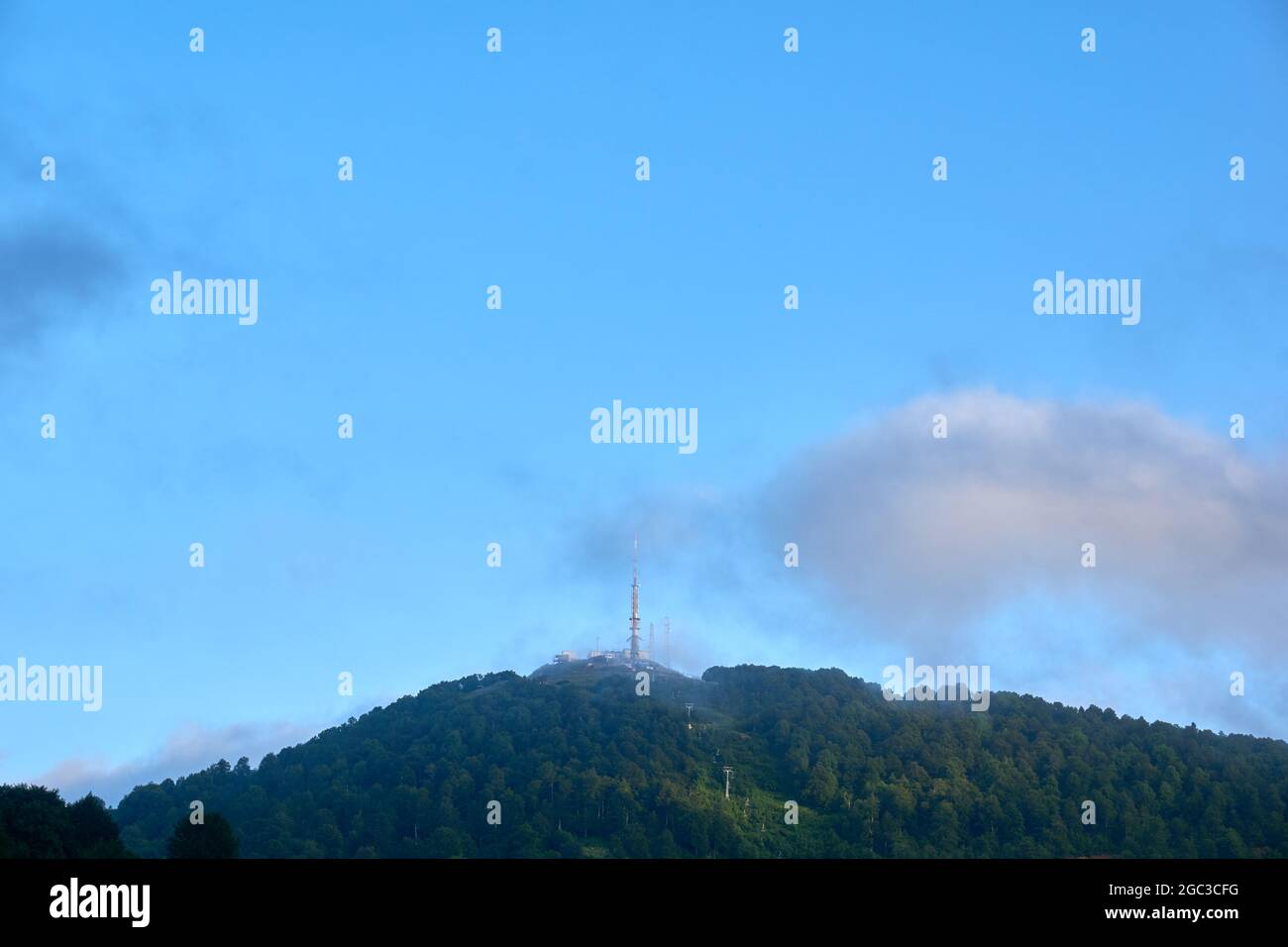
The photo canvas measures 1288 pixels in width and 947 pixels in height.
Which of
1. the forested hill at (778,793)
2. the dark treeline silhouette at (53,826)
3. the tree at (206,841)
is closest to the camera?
the dark treeline silhouette at (53,826)

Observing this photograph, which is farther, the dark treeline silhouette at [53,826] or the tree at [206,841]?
the tree at [206,841]

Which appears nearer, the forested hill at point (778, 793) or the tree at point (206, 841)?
the tree at point (206, 841)

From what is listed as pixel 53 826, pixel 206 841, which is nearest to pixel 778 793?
pixel 206 841

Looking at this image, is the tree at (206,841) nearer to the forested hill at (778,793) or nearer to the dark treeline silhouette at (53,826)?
the dark treeline silhouette at (53,826)

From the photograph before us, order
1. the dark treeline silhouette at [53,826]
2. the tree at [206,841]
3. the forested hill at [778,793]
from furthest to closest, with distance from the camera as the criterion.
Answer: the forested hill at [778,793], the tree at [206,841], the dark treeline silhouette at [53,826]

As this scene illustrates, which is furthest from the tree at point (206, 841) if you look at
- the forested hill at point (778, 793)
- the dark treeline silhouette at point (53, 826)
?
the forested hill at point (778, 793)

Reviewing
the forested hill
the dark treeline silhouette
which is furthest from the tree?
the forested hill

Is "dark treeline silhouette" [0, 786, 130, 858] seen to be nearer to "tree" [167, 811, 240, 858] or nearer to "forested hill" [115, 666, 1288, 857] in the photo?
"tree" [167, 811, 240, 858]
